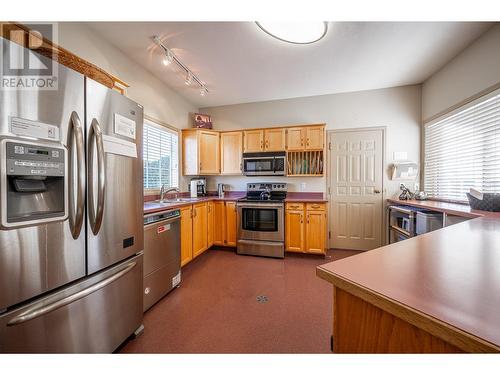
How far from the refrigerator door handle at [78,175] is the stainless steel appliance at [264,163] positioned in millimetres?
2819

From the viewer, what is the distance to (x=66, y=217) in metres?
1.09

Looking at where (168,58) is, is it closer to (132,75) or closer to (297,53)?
(132,75)

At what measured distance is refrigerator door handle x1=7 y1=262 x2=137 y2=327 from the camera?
0.94 meters

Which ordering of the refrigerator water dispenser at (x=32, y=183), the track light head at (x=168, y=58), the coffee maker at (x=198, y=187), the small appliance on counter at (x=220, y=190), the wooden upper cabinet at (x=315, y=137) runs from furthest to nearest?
the small appliance on counter at (x=220, y=190) → the coffee maker at (x=198, y=187) → the wooden upper cabinet at (x=315, y=137) → the track light head at (x=168, y=58) → the refrigerator water dispenser at (x=32, y=183)

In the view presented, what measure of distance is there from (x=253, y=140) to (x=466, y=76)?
2.93m

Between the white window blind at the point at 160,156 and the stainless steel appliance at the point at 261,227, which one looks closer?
the white window blind at the point at 160,156

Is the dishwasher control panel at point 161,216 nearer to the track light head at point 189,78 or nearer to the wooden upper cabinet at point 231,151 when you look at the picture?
the wooden upper cabinet at point 231,151

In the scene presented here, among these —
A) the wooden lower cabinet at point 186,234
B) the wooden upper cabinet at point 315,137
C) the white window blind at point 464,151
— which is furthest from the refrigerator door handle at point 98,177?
the white window blind at point 464,151

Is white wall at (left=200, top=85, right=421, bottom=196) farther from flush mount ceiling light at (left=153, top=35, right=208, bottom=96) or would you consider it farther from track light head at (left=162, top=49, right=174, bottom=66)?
track light head at (left=162, top=49, right=174, bottom=66)

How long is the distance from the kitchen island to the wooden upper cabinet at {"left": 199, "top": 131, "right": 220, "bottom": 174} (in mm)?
3388

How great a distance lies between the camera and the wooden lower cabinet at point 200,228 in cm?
304

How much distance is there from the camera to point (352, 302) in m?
0.65

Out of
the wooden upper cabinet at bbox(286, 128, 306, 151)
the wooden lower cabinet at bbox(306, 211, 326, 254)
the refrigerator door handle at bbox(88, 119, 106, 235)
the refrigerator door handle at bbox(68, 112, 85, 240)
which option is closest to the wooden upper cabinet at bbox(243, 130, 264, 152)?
the wooden upper cabinet at bbox(286, 128, 306, 151)
